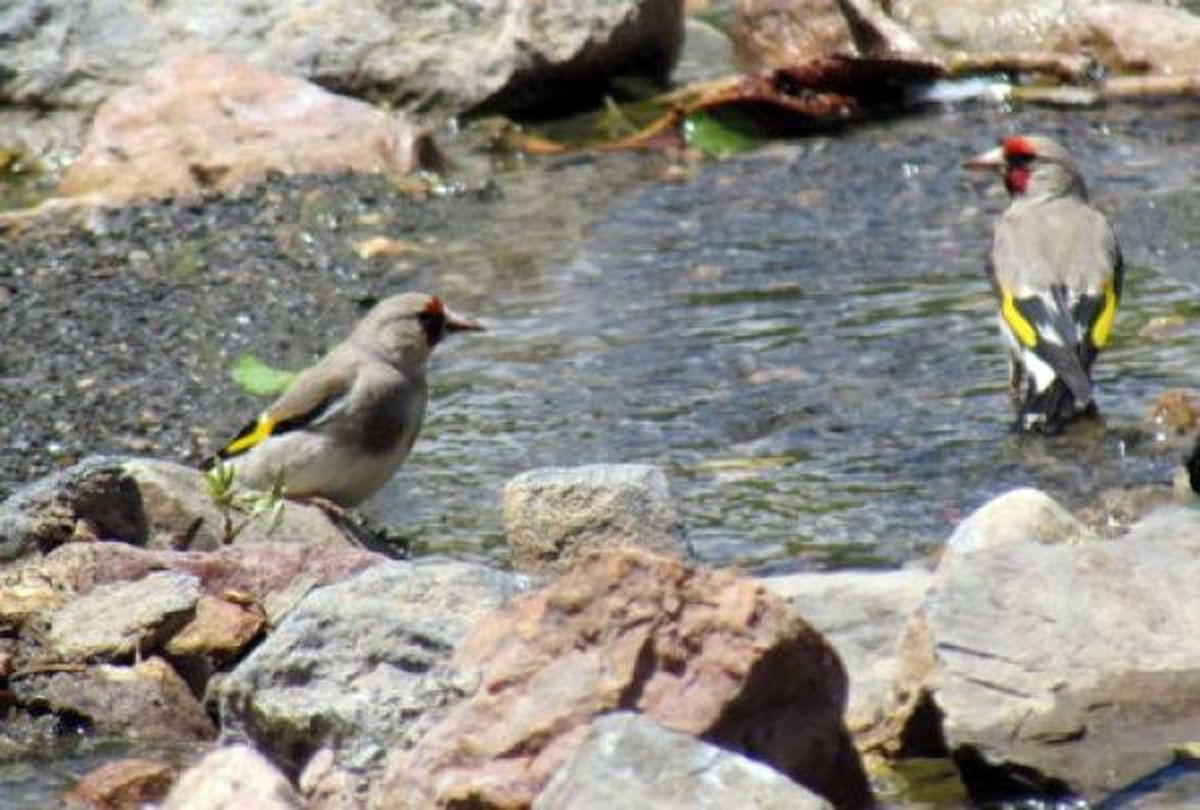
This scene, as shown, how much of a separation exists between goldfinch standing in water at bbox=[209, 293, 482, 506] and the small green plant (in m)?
0.65

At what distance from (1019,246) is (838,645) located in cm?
419

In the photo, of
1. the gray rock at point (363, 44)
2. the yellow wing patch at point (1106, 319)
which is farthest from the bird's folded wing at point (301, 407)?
the gray rock at point (363, 44)

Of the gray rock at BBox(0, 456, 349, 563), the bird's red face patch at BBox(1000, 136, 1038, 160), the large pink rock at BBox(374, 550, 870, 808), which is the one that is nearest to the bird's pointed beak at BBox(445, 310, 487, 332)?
the gray rock at BBox(0, 456, 349, 563)

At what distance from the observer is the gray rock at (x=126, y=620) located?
6195 millimetres

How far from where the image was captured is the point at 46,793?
5.60 metres

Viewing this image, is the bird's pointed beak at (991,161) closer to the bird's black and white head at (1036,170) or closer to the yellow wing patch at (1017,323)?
the bird's black and white head at (1036,170)

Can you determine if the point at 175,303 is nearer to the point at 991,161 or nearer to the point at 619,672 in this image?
the point at 991,161

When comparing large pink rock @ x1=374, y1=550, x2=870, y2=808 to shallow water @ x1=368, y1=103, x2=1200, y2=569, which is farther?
shallow water @ x1=368, y1=103, x2=1200, y2=569

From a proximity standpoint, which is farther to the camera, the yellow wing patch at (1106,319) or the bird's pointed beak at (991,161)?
the bird's pointed beak at (991,161)

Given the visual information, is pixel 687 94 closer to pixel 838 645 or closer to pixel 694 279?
pixel 694 279

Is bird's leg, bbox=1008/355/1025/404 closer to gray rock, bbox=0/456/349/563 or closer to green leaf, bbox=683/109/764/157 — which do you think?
gray rock, bbox=0/456/349/563

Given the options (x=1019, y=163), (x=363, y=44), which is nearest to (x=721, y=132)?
(x=363, y=44)

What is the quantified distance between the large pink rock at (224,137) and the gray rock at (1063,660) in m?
7.28

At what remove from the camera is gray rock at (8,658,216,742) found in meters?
6.01
